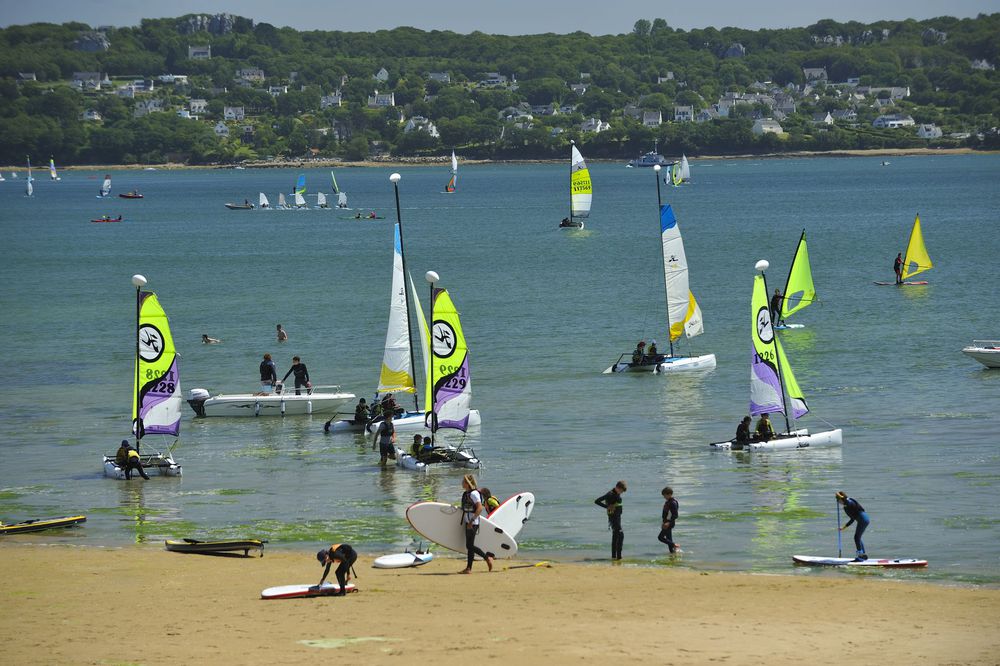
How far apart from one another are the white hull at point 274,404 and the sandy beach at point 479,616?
15.8 metres

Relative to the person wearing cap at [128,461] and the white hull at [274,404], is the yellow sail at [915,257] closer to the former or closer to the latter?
the white hull at [274,404]

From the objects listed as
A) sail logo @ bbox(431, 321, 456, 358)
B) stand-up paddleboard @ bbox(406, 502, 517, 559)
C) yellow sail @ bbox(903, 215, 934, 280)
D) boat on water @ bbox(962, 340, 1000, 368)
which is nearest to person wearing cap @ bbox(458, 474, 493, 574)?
stand-up paddleboard @ bbox(406, 502, 517, 559)

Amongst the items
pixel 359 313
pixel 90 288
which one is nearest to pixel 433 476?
pixel 359 313

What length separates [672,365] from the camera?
49.2 meters

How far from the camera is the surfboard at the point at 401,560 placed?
25547mm

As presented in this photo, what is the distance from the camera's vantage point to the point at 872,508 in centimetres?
3014

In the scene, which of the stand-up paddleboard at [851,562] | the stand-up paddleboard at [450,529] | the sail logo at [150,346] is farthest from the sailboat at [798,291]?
the stand-up paddleboard at [450,529]

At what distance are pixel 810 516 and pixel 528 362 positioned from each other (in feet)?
80.9

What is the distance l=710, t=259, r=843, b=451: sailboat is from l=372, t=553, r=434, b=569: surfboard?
1237 centimetres

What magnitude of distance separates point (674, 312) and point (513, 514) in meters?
25.4

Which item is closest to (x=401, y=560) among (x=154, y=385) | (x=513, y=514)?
(x=513, y=514)

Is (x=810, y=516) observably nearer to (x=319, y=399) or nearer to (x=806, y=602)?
(x=806, y=602)

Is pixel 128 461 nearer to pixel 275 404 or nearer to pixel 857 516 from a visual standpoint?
pixel 275 404

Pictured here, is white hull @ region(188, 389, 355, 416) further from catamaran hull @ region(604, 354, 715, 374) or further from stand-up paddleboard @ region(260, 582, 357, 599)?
stand-up paddleboard @ region(260, 582, 357, 599)
